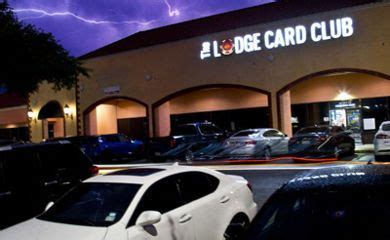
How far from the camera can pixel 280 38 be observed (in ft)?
79.7

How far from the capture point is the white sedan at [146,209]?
17.5 feet

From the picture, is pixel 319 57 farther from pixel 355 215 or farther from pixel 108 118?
pixel 355 215

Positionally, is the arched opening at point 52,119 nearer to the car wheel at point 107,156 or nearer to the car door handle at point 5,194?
the car wheel at point 107,156

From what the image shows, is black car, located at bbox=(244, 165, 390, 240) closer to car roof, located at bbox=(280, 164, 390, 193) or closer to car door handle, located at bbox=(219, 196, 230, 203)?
car roof, located at bbox=(280, 164, 390, 193)

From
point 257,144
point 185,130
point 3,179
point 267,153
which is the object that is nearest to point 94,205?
point 3,179

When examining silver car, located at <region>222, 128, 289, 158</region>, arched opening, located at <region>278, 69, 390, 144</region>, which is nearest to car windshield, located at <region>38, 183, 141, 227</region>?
silver car, located at <region>222, 128, 289, 158</region>

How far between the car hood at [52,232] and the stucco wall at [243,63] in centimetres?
1928

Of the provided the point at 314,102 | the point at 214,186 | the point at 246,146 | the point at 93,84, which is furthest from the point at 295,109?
the point at 214,186

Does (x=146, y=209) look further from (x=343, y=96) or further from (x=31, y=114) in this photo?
(x=31, y=114)

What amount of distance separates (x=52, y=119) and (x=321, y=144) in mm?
23068

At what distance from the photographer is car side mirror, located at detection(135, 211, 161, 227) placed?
534 cm

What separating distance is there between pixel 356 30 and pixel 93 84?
17036mm

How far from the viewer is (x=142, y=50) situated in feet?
97.5

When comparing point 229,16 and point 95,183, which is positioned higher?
point 229,16
